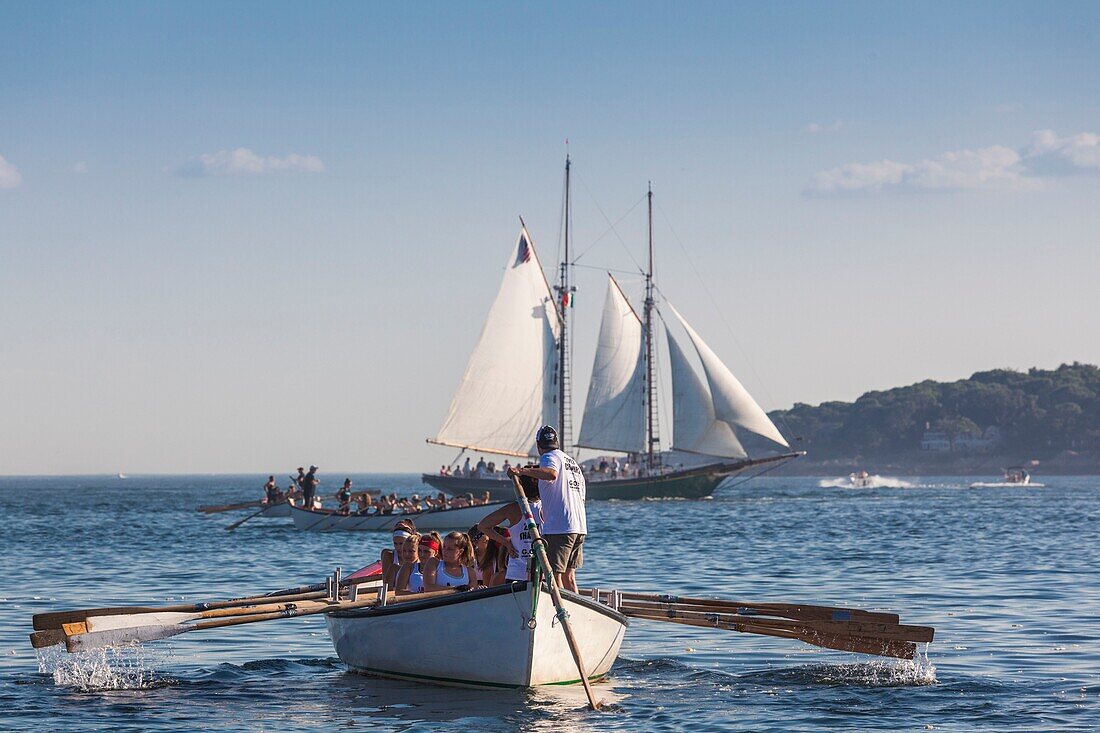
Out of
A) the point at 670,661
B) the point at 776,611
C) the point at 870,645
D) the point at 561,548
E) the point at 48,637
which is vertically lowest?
the point at 670,661

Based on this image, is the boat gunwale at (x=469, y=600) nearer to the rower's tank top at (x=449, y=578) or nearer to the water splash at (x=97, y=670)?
the rower's tank top at (x=449, y=578)

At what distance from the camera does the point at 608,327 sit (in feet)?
298

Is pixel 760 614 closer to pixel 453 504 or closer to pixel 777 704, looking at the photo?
pixel 777 704

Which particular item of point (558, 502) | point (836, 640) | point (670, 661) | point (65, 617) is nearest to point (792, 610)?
point (836, 640)

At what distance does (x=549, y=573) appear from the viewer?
16.0 m

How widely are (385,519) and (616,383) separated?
3517 centimetres

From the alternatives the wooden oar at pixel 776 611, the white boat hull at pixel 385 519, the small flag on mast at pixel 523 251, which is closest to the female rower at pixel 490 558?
the wooden oar at pixel 776 611

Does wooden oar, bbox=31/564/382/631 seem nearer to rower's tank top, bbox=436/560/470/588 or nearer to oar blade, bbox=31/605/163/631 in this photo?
oar blade, bbox=31/605/163/631

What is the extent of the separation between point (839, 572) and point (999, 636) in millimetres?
12917

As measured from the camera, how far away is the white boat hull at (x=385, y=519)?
58.3 metres

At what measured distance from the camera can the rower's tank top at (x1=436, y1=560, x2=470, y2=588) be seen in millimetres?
18734

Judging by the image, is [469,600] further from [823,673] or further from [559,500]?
[823,673]

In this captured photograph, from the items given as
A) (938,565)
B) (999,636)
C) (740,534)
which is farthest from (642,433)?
(999,636)

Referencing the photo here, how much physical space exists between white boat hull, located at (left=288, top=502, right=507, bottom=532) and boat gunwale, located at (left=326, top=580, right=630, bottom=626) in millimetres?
38444
